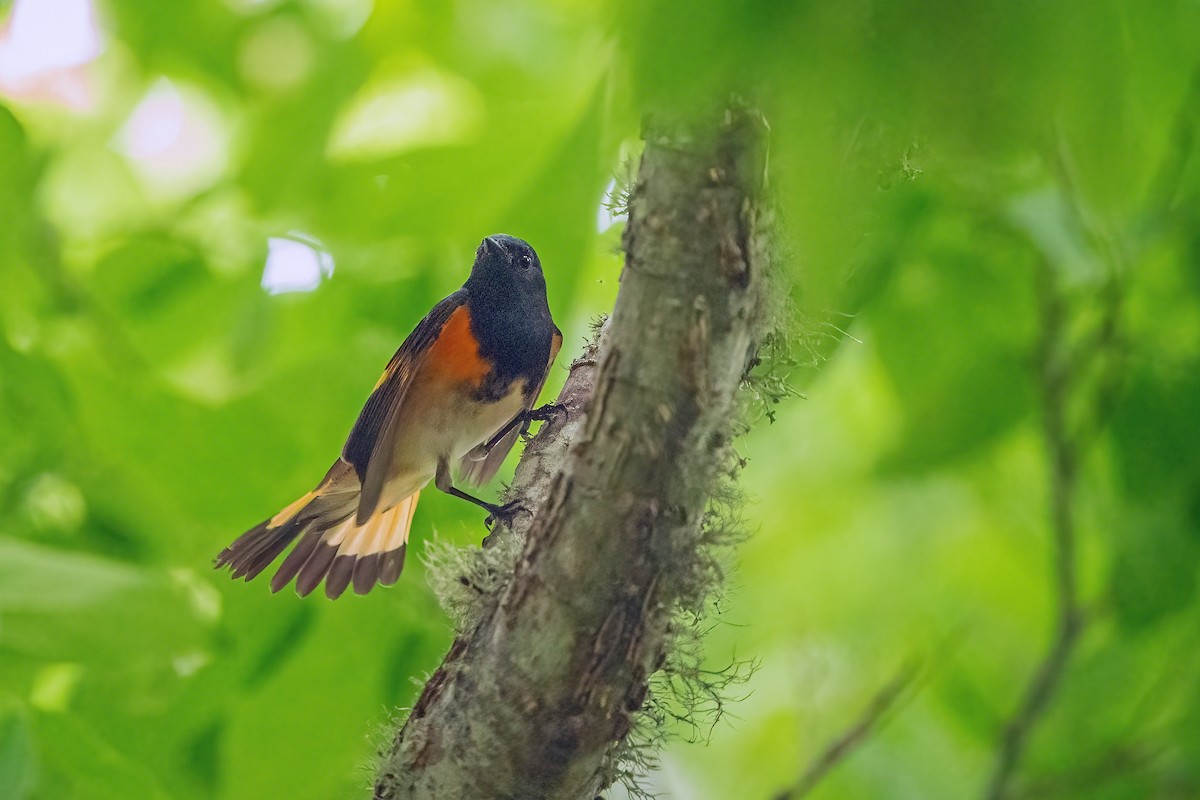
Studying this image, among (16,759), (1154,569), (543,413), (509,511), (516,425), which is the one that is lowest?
(16,759)

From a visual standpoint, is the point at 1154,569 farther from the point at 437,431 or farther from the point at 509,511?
the point at 437,431

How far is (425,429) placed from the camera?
107 inches

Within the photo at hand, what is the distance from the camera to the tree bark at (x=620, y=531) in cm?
113

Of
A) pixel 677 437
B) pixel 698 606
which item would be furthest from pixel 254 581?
pixel 677 437

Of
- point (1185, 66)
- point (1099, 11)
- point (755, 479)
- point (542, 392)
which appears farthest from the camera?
point (755, 479)

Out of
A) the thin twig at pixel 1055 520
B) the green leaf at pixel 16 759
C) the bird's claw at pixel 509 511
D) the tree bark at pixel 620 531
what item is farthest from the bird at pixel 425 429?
the thin twig at pixel 1055 520

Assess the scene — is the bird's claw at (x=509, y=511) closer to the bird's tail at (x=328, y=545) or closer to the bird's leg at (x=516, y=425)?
the bird's leg at (x=516, y=425)

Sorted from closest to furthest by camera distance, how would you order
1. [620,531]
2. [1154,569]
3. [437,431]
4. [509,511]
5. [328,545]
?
[620,531] < [509,511] < [1154,569] < [437,431] < [328,545]

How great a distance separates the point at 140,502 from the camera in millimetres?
2752

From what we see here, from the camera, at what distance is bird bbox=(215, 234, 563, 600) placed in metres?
2.45

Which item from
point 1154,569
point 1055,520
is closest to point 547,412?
point 1055,520

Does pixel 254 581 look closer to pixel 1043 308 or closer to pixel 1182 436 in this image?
pixel 1043 308

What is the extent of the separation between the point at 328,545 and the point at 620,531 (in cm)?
170

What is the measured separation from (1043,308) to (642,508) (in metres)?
1.81
